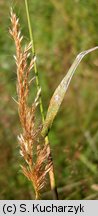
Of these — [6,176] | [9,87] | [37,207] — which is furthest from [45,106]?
[37,207]

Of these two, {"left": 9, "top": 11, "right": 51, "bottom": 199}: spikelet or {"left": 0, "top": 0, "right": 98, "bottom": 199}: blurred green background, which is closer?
{"left": 9, "top": 11, "right": 51, "bottom": 199}: spikelet

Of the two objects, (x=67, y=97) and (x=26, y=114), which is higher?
(x=67, y=97)

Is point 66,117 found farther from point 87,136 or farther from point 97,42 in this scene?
point 97,42

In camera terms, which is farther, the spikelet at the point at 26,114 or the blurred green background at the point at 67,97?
the blurred green background at the point at 67,97

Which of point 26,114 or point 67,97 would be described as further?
point 67,97

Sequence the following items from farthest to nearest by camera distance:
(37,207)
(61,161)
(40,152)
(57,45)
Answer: (57,45) < (61,161) < (37,207) < (40,152)

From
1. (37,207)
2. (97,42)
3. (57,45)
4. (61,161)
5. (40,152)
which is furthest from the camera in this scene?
(57,45)

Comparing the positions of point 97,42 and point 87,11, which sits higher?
point 87,11

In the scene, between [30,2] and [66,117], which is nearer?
[30,2]
